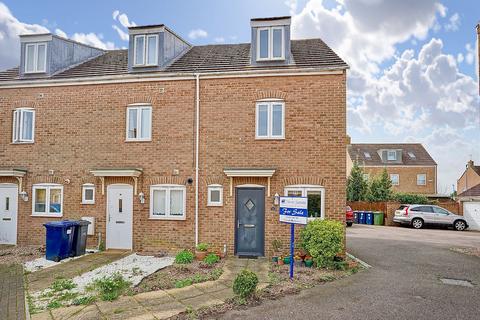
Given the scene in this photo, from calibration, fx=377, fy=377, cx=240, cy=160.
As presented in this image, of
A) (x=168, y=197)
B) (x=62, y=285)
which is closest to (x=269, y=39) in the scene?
(x=168, y=197)

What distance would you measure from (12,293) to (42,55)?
10225mm

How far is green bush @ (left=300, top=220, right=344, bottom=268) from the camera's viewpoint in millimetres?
10672

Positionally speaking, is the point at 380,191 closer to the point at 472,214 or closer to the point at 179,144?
the point at 472,214

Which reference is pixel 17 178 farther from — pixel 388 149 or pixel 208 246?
pixel 388 149

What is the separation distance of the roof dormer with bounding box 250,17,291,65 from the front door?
462cm

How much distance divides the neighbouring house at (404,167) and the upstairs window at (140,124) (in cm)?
3053

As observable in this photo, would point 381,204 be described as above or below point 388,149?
below

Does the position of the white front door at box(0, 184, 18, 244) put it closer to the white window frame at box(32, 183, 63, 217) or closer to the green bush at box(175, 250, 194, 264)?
the white window frame at box(32, 183, 63, 217)

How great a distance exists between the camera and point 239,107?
12891 millimetres

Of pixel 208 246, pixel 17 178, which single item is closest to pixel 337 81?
pixel 208 246

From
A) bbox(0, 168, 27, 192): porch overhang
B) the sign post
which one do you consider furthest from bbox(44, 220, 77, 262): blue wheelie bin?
the sign post

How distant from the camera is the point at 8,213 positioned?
14.4 m

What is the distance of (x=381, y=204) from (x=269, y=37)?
19.1 metres

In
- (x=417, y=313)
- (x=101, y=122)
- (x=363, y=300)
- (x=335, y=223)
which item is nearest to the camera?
(x=417, y=313)
